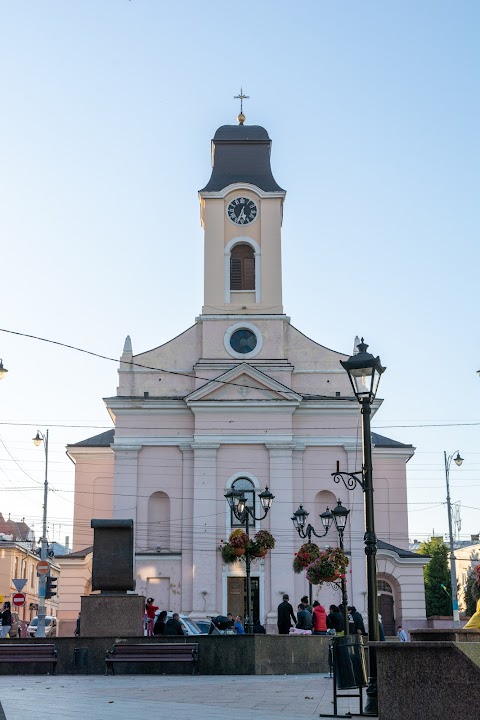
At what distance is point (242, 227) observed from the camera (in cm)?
4906

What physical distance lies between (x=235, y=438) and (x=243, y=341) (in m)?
4.73

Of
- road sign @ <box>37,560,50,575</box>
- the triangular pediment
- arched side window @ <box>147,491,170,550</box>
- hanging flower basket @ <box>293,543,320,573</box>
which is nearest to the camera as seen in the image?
hanging flower basket @ <box>293,543,320,573</box>

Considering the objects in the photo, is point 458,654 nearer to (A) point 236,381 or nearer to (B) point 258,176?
(A) point 236,381

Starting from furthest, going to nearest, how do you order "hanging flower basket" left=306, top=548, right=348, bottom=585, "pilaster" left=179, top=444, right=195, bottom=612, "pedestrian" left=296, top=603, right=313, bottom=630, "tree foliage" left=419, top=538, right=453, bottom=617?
1. "tree foliage" left=419, top=538, right=453, bottom=617
2. "pilaster" left=179, top=444, right=195, bottom=612
3. "pedestrian" left=296, top=603, right=313, bottom=630
4. "hanging flower basket" left=306, top=548, right=348, bottom=585

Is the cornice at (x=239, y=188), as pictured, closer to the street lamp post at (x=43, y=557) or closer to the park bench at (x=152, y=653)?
the street lamp post at (x=43, y=557)

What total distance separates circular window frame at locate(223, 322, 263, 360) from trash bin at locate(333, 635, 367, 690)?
34.5 meters

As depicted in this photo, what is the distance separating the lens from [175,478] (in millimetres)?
46188

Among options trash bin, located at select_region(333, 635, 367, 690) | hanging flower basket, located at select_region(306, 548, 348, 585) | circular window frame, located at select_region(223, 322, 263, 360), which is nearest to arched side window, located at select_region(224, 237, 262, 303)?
circular window frame, located at select_region(223, 322, 263, 360)

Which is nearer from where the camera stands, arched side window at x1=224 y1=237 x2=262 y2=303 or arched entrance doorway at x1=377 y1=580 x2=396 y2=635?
arched entrance doorway at x1=377 y1=580 x2=396 y2=635

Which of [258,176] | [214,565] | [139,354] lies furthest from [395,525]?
[258,176]

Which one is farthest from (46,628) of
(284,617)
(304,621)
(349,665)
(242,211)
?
(349,665)

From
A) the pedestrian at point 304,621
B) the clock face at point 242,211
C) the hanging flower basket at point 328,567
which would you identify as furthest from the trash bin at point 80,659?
the clock face at point 242,211

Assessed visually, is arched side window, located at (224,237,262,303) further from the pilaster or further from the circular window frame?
the pilaster

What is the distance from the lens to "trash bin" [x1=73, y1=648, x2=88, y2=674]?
21250mm
